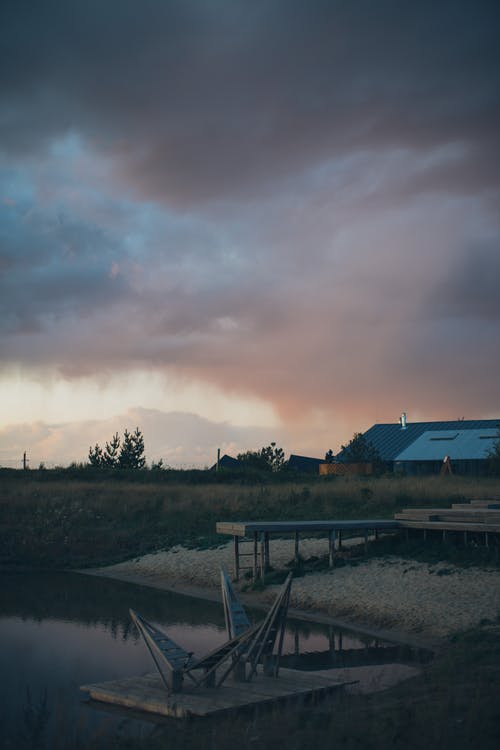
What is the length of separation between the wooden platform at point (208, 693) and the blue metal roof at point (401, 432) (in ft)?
A: 177

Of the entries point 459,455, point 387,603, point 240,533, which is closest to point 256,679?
point 387,603

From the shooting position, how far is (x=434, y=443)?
6378cm

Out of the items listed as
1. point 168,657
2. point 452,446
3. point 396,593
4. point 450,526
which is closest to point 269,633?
point 168,657

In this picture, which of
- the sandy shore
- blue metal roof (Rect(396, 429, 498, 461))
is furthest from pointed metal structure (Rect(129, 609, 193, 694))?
blue metal roof (Rect(396, 429, 498, 461))

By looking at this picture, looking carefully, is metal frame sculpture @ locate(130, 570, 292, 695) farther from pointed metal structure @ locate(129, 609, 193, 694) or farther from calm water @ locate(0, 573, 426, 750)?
calm water @ locate(0, 573, 426, 750)

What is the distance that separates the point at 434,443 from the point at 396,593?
47.0 meters

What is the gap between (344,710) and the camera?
31.8 feet

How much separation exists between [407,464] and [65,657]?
49566 mm

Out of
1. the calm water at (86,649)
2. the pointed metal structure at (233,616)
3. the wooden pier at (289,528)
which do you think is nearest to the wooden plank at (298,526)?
the wooden pier at (289,528)

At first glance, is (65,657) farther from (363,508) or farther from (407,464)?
(407,464)

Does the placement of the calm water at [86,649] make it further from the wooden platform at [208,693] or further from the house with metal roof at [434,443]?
the house with metal roof at [434,443]

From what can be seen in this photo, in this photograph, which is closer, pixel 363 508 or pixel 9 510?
pixel 363 508

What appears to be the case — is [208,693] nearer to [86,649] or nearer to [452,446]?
[86,649]

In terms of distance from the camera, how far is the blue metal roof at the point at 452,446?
5906 centimetres
